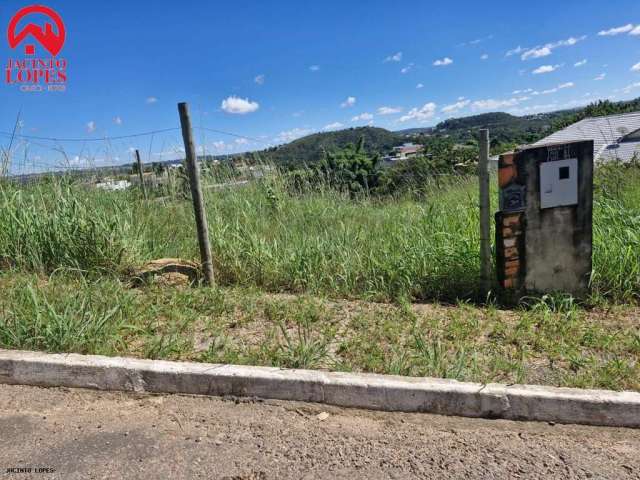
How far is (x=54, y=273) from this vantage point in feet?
13.8

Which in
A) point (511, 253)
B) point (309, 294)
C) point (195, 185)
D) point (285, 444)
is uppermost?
point (195, 185)

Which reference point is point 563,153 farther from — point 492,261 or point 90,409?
point 90,409

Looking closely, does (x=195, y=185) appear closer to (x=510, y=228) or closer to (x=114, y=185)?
(x=510, y=228)

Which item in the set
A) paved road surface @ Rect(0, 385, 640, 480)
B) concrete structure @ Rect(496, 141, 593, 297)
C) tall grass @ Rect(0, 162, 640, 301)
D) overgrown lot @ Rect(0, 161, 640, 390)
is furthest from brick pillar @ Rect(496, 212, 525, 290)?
paved road surface @ Rect(0, 385, 640, 480)

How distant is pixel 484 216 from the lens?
3.60 m

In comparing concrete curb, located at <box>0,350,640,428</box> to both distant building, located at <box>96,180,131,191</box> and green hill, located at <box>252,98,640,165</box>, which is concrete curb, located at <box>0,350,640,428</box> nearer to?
green hill, located at <box>252,98,640,165</box>

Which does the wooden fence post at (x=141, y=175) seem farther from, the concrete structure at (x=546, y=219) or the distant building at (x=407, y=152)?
the distant building at (x=407, y=152)

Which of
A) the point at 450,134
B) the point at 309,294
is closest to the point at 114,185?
the point at 309,294

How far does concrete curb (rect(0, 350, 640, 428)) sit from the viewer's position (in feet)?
7.54

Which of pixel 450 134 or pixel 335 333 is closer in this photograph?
pixel 335 333

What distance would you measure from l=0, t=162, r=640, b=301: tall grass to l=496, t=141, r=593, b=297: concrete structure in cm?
34

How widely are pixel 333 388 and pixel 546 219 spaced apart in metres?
2.21

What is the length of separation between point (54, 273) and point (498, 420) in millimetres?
3991

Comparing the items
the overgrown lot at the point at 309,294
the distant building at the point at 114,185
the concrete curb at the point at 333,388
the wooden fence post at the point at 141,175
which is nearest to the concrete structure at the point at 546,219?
the overgrown lot at the point at 309,294
